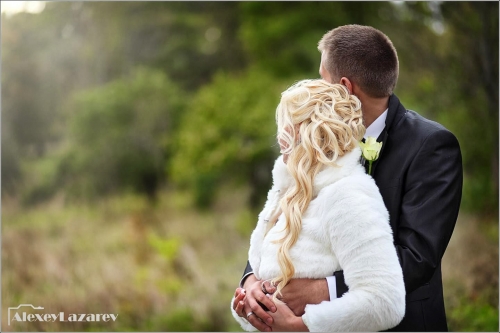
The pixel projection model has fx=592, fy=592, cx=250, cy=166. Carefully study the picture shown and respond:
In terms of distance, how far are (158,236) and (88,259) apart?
1.62 m

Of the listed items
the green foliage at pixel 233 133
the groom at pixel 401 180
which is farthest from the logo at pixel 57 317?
the groom at pixel 401 180

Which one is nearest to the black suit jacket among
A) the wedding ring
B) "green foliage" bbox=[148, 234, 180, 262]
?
the wedding ring

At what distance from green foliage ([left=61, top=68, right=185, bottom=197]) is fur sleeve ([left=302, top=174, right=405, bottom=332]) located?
12.1m

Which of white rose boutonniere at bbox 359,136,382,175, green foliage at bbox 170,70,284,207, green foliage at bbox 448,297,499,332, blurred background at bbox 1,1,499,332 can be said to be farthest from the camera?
green foliage at bbox 170,70,284,207

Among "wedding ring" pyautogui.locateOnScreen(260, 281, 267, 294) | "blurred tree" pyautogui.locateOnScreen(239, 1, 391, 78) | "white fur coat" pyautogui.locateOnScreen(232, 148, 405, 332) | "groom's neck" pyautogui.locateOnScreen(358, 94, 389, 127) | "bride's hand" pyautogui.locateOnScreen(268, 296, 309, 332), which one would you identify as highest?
"blurred tree" pyautogui.locateOnScreen(239, 1, 391, 78)

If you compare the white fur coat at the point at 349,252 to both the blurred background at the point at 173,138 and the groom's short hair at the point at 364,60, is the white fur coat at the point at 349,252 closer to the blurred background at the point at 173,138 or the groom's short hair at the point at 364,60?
the groom's short hair at the point at 364,60

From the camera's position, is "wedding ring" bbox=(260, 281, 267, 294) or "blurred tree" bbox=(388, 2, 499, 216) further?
"blurred tree" bbox=(388, 2, 499, 216)

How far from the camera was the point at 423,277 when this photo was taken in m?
2.01

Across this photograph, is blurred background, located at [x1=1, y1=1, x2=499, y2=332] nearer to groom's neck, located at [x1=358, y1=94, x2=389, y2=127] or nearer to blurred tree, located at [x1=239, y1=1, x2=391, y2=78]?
blurred tree, located at [x1=239, y1=1, x2=391, y2=78]

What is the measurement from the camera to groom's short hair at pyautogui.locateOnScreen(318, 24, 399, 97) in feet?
7.27

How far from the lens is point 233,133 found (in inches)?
454

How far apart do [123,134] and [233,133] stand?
11.7ft

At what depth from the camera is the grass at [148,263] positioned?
7.87m

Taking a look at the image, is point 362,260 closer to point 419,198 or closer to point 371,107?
point 419,198
